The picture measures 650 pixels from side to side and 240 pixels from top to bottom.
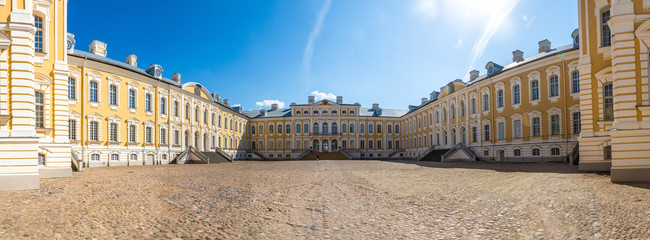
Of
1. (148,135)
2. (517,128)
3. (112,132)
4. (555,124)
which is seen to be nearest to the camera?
(555,124)

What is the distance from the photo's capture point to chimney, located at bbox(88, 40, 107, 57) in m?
29.8

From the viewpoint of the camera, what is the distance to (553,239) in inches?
189

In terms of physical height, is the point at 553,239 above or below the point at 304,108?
below

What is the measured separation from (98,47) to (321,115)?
3783cm

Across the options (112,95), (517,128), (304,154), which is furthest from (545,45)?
(112,95)

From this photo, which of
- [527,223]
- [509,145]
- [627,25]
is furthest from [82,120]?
[509,145]

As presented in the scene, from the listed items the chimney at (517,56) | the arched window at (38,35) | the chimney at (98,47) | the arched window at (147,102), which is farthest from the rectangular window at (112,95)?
the chimney at (517,56)

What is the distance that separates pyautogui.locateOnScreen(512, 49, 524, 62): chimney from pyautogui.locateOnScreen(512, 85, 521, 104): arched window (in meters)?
4.62

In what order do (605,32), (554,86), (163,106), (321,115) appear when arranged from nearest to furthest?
(605,32), (554,86), (163,106), (321,115)

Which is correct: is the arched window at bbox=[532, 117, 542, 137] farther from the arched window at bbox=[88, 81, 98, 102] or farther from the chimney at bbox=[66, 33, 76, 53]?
the chimney at bbox=[66, 33, 76, 53]

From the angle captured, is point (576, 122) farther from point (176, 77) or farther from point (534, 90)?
point (176, 77)

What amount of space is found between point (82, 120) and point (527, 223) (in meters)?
29.0

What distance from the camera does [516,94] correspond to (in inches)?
1214

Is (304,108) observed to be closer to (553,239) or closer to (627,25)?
(627,25)
